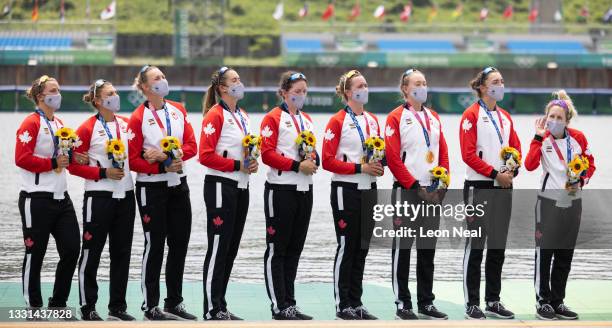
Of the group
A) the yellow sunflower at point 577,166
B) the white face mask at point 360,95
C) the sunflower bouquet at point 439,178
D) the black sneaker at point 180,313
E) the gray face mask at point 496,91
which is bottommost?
the black sneaker at point 180,313

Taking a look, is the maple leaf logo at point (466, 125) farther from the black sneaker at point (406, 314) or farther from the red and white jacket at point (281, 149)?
the black sneaker at point (406, 314)

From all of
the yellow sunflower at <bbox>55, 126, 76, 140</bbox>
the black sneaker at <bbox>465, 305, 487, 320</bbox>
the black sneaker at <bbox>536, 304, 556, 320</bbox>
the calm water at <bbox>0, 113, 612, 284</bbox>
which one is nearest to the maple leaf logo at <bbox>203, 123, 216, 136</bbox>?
the yellow sunflower at <bbox>55, 126, 76, 140</bbox>

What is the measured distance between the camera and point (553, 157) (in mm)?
9164

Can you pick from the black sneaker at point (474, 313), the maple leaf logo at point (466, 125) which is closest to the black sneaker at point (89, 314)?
the black sneaker at point (474, 313)

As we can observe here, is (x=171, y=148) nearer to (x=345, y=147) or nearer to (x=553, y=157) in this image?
(x=345, y=147)

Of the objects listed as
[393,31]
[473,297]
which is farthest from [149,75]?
[393,31]

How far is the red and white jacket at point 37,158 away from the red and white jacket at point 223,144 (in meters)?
1.16

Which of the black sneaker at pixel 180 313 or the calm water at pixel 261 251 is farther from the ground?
the black sneaker at pixel 180 313

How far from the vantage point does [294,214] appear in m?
8.87

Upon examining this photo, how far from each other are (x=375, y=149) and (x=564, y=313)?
6.81 feet

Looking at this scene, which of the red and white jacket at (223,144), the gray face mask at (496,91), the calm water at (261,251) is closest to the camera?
the red and white jacket at (223,144)

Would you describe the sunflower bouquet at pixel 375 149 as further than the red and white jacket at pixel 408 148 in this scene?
No

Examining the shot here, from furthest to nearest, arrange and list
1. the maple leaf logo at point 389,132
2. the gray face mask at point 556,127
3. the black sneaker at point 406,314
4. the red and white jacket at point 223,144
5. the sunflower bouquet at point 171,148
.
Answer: the gray face mask at point 556,127 < the maple leaf logo at point 389,132 < the black sneaker at point 406,314 < the red and white jacket at point 223,144 < the sunflower bouquet at point 171,148

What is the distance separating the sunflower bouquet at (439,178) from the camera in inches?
348
